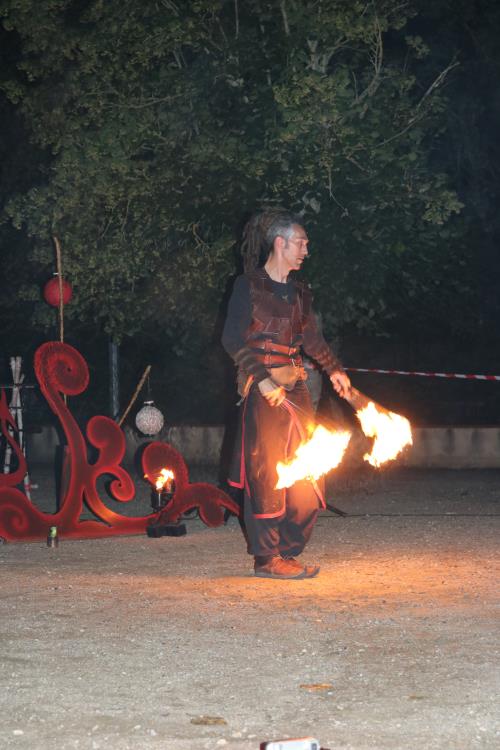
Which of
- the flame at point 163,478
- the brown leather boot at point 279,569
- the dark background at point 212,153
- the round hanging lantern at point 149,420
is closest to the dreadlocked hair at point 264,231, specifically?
the brown leather boot at point 279,569

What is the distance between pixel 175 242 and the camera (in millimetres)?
13812

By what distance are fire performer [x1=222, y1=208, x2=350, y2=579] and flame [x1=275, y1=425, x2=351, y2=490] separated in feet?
0.24

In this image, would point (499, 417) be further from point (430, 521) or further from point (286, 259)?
point (286, 259)

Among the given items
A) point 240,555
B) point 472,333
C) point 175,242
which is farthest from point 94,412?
point 240,555

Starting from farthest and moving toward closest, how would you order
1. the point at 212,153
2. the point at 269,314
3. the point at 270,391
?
the point at 212,153
the point at 269,314
the point at 270,391

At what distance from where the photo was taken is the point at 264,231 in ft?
27.3

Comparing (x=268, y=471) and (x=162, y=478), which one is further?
(x=162, y=478)

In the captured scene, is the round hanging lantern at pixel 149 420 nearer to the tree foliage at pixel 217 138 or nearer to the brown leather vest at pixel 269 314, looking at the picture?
the tree foliage at pixel 217 138

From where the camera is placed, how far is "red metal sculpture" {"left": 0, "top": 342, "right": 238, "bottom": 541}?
9867 millimetres

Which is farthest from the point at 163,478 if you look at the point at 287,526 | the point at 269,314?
the point at 269,314

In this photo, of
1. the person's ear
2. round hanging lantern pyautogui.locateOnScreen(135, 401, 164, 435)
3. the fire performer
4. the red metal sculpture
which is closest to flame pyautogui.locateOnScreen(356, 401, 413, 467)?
the fire performer

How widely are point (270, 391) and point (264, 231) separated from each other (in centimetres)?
107

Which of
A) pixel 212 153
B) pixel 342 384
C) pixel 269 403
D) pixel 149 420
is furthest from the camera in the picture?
pixel 212 153

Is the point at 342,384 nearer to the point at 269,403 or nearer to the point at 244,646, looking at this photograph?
the point at 269,403
